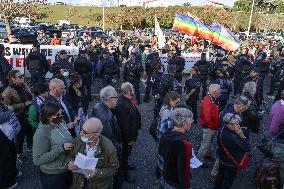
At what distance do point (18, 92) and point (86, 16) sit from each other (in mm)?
60795

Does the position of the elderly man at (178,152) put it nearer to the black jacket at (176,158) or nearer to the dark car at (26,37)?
the black jacket at (176,158)

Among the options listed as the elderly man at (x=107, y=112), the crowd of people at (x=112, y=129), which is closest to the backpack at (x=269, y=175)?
the crowd of people at (x=112, y=129)

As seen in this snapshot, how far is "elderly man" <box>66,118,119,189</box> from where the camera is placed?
4469mm

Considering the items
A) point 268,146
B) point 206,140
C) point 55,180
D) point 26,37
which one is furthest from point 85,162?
point 26,37

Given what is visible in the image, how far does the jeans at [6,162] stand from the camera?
6242 millimetres

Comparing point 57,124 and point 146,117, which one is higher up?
point 57,124

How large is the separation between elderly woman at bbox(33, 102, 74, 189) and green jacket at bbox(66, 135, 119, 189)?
0.37 ft

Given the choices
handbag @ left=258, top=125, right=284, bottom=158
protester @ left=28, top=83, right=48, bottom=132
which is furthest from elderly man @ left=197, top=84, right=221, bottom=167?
protester @ left=28, top=83, right=48, bottom=132

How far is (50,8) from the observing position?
232 ft

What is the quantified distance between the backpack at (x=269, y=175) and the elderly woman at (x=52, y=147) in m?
3.39

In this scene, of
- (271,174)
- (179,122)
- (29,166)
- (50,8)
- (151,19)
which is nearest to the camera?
(179,122)

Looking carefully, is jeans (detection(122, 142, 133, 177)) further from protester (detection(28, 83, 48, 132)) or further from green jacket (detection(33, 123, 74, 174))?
green jacket (detection(33, 123, 74, 174))

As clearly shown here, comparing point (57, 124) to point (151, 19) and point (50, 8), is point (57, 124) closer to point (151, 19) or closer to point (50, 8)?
point (151, 19)

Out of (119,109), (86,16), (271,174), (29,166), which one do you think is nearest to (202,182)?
(271,174)
